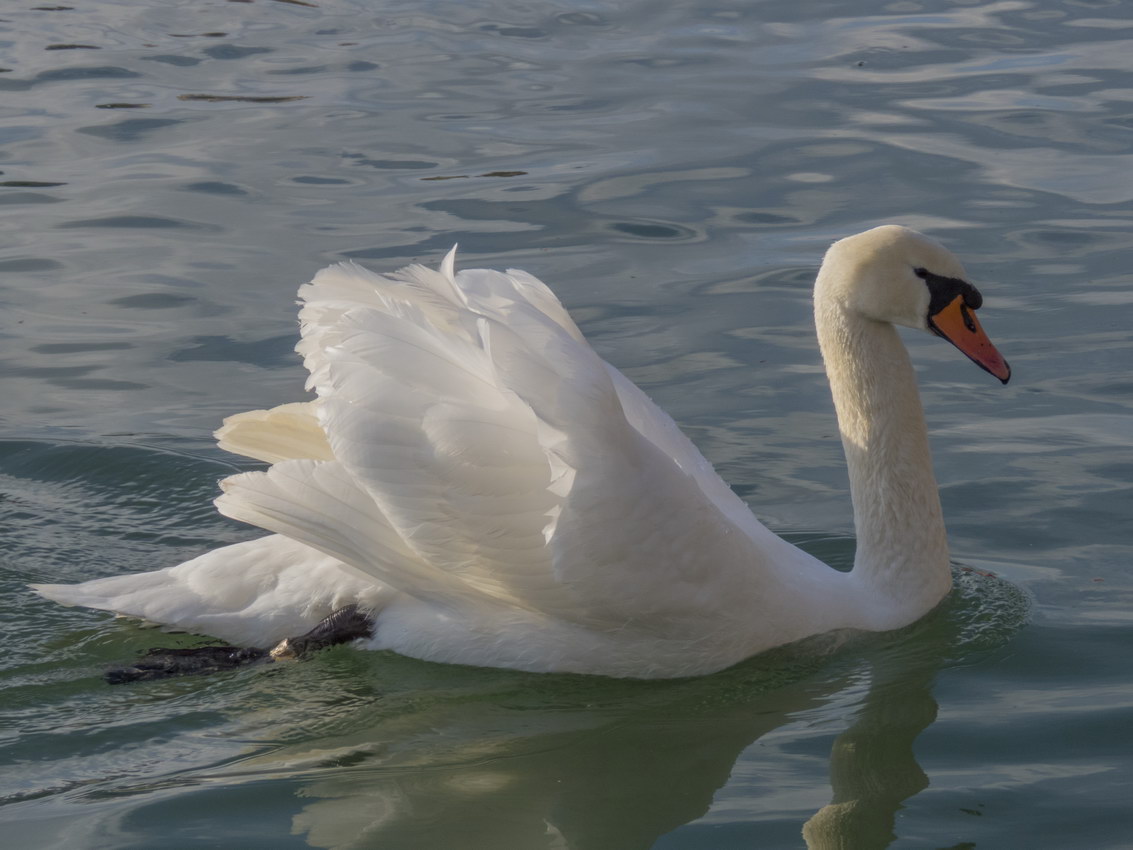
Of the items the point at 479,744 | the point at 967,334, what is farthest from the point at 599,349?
the point at 479,744

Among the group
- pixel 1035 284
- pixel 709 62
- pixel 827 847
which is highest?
pixel 709 62

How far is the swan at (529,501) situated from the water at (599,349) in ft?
0.63

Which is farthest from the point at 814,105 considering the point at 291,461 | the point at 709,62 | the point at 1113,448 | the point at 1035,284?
the point at 291,461

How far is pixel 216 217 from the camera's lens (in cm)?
1045

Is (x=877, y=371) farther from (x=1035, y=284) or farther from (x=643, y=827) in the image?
(x=1035, y=284)

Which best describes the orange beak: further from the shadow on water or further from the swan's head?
the shadow on water

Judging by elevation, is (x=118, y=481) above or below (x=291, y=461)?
below

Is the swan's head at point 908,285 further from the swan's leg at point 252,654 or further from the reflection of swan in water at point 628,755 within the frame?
the swan's leg at point 252,654

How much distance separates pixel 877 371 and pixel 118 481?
3.28 m

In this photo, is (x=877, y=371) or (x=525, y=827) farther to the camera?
(x=877, y=371)

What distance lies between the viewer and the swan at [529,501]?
17.7ft

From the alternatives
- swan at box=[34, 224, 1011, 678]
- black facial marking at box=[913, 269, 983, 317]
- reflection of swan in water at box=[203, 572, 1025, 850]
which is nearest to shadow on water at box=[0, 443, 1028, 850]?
reflection of swan in water at box=[203, 572, 1025, 850]

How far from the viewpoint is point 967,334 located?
20.2 feet

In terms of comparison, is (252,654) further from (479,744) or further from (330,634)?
(479,744)
